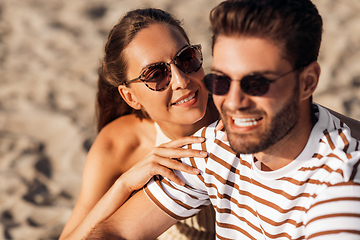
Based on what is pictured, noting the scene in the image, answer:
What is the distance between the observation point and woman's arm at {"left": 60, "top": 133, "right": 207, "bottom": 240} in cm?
Answer: 197

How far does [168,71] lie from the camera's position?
2.21 meters

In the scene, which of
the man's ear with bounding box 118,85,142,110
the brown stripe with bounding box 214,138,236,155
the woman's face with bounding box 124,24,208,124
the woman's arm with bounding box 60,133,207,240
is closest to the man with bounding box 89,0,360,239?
the brown stripe with bounding box 214,138,236,155

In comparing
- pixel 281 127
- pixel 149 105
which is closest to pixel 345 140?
pixel 281 127

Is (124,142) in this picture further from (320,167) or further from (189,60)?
(320,167)

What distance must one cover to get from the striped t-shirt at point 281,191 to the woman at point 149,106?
0.11 m

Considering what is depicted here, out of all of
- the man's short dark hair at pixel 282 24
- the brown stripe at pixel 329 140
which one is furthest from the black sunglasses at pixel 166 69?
the brown stripe at pixel 329 140

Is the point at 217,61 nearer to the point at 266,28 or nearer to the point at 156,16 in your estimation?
the point at 266,28

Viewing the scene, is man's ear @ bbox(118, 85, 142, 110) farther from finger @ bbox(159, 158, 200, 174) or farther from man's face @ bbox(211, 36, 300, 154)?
man's face @ bbox(211, 36, 300, 154)

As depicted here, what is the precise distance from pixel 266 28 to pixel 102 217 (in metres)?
1.62

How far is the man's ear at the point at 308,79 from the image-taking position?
4.88 feet

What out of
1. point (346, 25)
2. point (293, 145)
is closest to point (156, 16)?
point (293, 145)

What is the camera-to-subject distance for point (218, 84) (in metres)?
1.54

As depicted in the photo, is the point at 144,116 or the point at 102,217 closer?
the point at 102,217

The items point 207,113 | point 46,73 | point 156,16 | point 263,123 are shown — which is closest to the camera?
point 263,123
